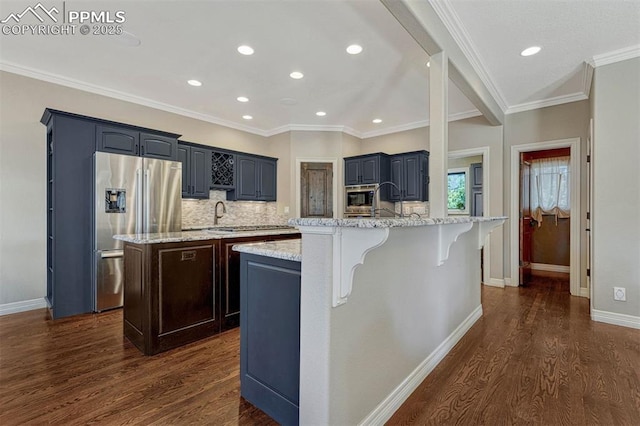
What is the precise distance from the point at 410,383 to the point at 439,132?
1879mm

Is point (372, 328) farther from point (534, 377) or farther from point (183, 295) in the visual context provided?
point (183, 295)

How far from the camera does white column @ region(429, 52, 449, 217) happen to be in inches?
97.4

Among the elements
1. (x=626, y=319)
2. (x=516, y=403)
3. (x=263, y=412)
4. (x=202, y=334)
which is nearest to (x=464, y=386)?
(x=516, y=403)

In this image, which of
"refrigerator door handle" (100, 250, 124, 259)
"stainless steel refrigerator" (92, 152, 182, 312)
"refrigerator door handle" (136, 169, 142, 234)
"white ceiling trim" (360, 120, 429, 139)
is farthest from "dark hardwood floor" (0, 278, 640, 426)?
"white ceiling trim" (360, 120, 429, 139)

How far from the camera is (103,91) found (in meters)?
4.08

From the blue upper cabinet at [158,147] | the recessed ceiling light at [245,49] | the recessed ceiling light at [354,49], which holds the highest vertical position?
the recessed ceiling light at [245,49]

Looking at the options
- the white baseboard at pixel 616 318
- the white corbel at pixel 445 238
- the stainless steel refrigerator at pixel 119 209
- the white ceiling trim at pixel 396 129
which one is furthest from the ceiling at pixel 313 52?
the white baseboard at pixel 616 318

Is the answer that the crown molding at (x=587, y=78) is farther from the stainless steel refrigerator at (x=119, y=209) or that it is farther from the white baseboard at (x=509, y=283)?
the stainless steel refrigerator at (x=119, y=209)

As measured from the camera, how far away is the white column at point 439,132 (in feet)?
8.12

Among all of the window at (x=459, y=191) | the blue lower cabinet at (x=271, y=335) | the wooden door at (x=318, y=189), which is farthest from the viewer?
the window at (x=459, y=191)

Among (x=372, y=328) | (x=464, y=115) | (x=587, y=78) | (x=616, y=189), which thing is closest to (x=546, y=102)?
(x=587, y=78)

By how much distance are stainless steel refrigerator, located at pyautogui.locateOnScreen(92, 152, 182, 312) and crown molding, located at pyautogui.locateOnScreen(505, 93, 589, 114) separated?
5.13 m

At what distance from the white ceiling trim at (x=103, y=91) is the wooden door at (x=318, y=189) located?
65.0 inches

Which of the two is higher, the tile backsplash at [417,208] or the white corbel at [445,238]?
the tile backsplash at [417,208]
